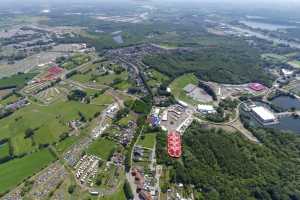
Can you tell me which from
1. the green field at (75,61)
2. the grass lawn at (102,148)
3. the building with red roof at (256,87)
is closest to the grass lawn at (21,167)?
the grass lawn at (102,148)

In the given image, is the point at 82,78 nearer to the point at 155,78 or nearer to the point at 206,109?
the point at 155,78

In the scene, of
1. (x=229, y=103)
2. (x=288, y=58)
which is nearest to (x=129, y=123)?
(x=229, y=103)

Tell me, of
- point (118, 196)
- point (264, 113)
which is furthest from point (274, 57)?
point (118, 196)

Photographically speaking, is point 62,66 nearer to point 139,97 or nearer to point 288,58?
point 139,97

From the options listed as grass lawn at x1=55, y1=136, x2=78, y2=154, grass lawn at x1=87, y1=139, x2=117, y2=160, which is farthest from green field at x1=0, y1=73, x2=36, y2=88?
grass lawn at x1=87, y1=139, x2=117, y2=160

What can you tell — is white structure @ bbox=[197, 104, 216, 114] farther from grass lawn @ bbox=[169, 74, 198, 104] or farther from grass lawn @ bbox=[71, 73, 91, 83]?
grass lawn @ bbox=[71, 73, 91, 83]
